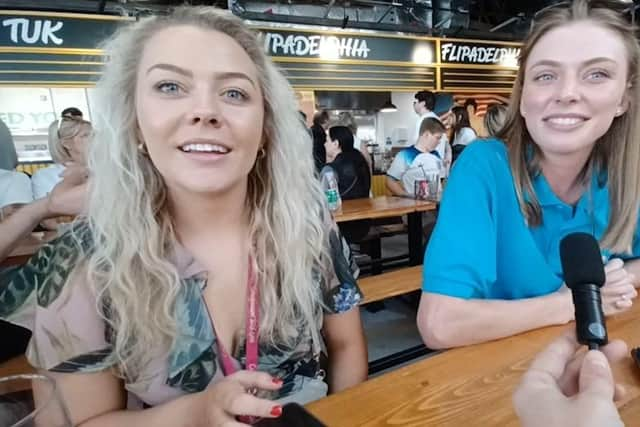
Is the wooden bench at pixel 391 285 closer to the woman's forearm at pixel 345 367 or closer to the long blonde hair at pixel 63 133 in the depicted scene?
the woman's forearm at pixel 345 367

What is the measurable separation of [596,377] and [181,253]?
78 centimetres

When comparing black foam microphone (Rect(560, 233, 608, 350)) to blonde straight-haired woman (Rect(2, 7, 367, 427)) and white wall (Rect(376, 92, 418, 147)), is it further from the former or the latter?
white wall (Rect(376, 92, 418, 147))

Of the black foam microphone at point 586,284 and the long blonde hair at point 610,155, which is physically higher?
the long blonde hair at point 610,155

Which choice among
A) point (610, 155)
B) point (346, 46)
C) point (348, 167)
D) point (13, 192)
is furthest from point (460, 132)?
point (13, 192)

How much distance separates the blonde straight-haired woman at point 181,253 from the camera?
0.84m

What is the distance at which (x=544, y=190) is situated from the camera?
1.24 m

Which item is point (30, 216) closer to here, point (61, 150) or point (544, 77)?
point (544, 77)

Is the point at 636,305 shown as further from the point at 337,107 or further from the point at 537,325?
the point at 337,107

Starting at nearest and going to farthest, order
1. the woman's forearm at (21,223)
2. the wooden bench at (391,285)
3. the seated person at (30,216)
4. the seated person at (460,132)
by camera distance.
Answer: the seated person at (30,216)
the woman's forearm at (21,223)
the wooden bench at (391,285)
the seated person at (460,132)

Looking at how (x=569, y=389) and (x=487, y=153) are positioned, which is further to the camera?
(x=487, y=153)

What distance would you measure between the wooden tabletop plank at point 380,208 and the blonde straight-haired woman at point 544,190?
1.87m

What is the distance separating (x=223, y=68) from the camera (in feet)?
2.98

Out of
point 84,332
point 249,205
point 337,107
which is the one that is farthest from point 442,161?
point 337,107

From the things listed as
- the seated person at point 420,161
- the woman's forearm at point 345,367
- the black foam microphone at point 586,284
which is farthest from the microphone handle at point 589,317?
the seated person at point 420,161
